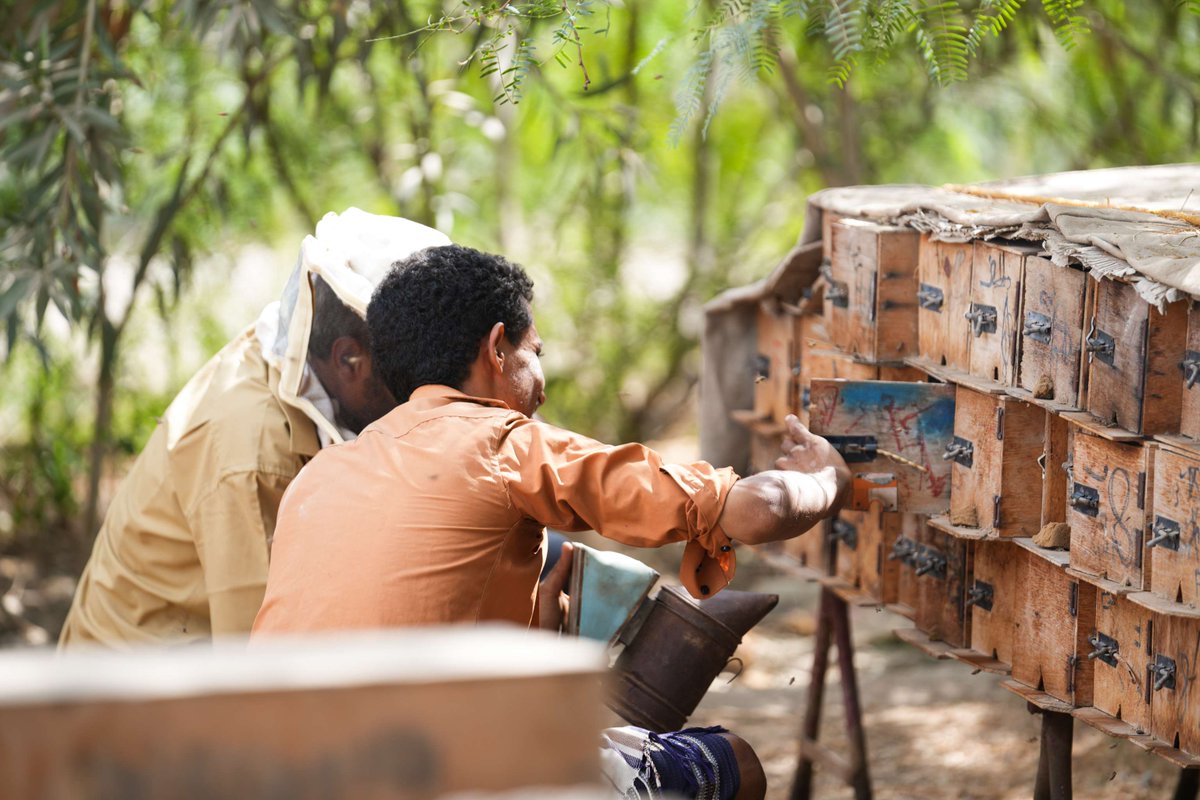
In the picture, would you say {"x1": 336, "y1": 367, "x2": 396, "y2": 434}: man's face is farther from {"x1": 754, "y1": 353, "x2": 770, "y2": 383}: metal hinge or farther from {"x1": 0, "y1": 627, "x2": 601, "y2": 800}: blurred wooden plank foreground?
{"x1": 0, "y1": 627, "x2": 601, "y2": 800}: blurred wooden plank foreground

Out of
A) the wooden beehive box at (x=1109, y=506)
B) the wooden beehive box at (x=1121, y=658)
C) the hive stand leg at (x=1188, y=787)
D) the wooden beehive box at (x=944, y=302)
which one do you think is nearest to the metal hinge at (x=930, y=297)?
the wooden beehive box at (x=944, y=302)

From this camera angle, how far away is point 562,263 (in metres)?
7.92

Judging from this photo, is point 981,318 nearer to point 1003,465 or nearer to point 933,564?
point 1003,465

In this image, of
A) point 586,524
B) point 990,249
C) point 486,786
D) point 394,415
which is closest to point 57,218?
point 394,415

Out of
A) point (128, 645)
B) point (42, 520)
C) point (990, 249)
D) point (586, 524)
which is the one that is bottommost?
point (42, 520)

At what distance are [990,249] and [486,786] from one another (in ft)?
6.34

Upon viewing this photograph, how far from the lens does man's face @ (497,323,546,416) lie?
265cm

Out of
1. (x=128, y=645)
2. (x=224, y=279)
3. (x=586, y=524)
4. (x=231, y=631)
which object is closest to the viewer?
(x=586, y=524)

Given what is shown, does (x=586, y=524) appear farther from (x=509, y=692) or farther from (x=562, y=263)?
(x=562, y=263)

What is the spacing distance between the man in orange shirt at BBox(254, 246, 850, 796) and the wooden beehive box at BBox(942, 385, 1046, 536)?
15.6 inches

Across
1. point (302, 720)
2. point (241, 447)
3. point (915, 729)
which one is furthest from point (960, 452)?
point (915, 729)

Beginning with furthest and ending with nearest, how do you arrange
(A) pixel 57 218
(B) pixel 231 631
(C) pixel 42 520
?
(C) pixel 42 520 < (A) pixel 57 218 < (B) pixel 231 631

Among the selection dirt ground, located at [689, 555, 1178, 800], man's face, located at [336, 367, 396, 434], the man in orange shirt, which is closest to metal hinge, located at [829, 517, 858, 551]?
dirt ground, located at [689, 555, 1178, 800]

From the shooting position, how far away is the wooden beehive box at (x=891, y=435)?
2.83 metres
